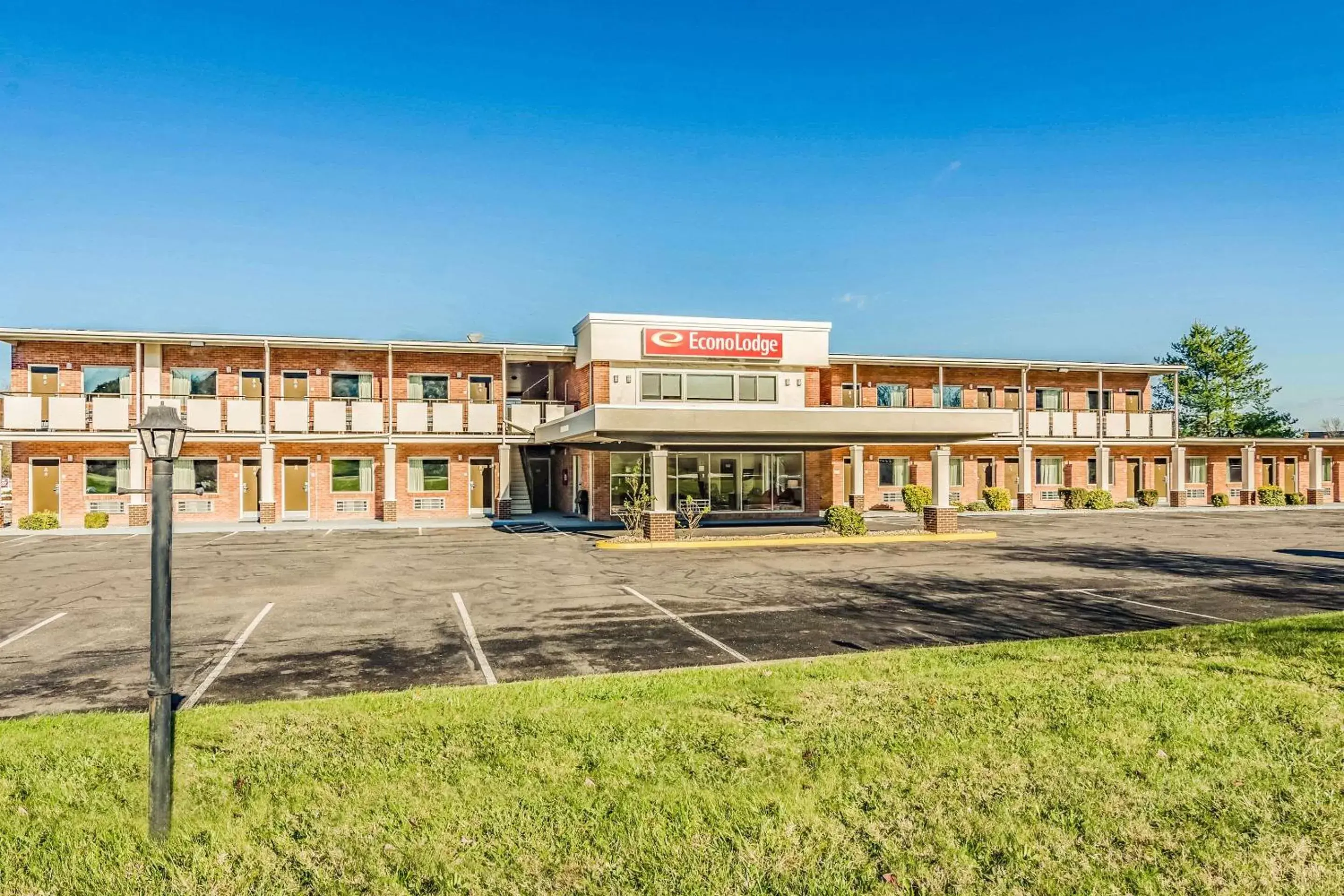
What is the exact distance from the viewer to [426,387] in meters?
31.4

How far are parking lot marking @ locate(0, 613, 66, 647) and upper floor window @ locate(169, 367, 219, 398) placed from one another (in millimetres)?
19422

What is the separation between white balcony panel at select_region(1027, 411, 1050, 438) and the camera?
118ft

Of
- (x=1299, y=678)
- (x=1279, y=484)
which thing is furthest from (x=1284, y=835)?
(x=1279, y=484)

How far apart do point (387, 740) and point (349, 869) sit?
1.78 meters

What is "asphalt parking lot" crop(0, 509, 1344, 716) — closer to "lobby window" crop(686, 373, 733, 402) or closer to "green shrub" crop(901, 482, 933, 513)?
"lobby window" crop(686, 373, 733, 402)

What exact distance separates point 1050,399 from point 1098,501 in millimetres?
5608

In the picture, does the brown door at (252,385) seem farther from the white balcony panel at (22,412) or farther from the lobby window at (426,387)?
the white balcony panel at (22,412)

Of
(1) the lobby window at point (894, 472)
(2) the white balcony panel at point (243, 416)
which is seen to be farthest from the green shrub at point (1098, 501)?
(2) the white balcony panel at point (243, 416)

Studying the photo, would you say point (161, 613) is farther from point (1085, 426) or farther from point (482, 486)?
point (1085, 426)

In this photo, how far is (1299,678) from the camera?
7.26 m

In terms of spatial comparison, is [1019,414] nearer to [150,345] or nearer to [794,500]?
[794,500]

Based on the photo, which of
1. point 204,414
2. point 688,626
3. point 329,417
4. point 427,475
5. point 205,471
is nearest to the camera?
point 688,626

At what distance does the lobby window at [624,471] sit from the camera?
95.2 ft

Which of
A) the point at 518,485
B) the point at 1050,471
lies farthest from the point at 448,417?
A: the point at 1050,471
